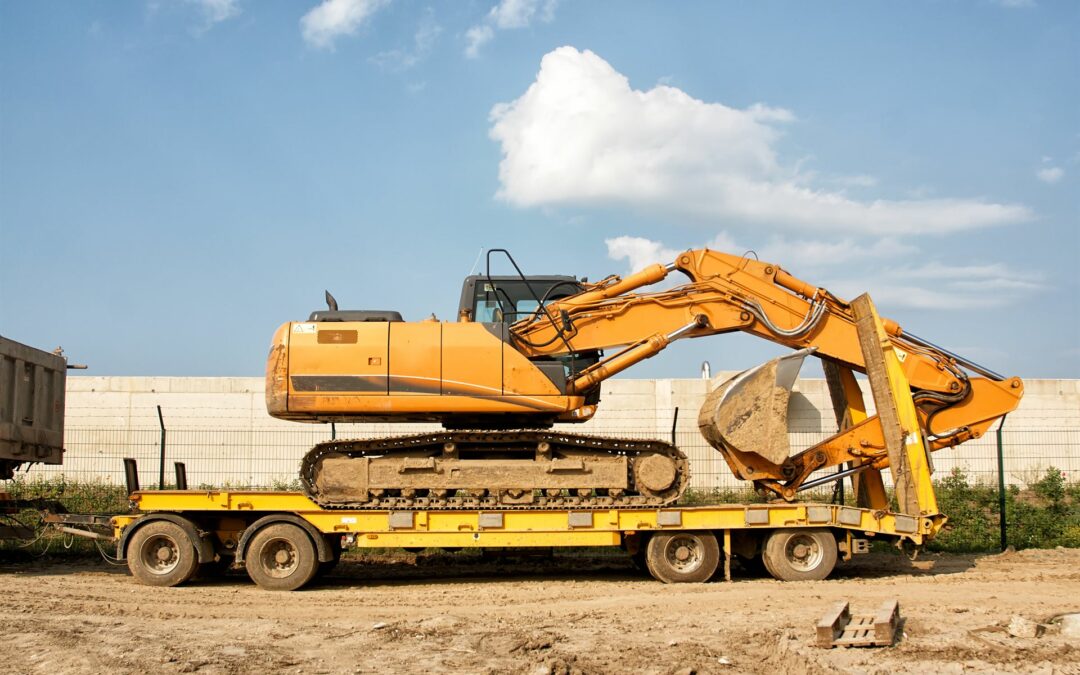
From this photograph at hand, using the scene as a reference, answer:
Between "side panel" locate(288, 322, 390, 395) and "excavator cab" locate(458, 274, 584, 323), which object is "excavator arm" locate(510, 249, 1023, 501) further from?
"side panel" locate(288, 322, 390, 395)

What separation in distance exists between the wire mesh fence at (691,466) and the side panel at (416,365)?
5978 millimetres

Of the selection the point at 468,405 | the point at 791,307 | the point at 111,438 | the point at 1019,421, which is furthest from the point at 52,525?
the point at 1019,421

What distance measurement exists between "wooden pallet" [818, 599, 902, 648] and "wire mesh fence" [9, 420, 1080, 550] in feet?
26.2

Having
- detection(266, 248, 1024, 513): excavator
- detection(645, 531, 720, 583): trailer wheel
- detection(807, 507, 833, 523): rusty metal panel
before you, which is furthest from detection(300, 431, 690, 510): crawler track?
detection(807, 507, 833, 523): rusty metal panel

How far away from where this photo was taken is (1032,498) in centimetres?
1777

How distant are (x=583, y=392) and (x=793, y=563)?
3204 mm

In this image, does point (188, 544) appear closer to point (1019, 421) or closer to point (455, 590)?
point (455, 590)

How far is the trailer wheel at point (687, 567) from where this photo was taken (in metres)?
11.3

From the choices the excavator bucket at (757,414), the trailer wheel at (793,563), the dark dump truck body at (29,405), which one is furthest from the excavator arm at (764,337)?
the dark dump truck body at (29,405)

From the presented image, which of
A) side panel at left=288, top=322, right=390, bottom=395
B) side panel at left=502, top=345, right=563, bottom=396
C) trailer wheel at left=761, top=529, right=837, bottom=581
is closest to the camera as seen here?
side panel at left=288, top=322, right=390, bottom=395

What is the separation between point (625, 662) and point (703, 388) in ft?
44.9

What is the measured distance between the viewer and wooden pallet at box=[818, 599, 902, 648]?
7535 mm

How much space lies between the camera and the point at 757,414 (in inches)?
458

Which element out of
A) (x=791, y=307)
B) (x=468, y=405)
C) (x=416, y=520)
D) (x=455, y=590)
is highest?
(x=791, y=307)
